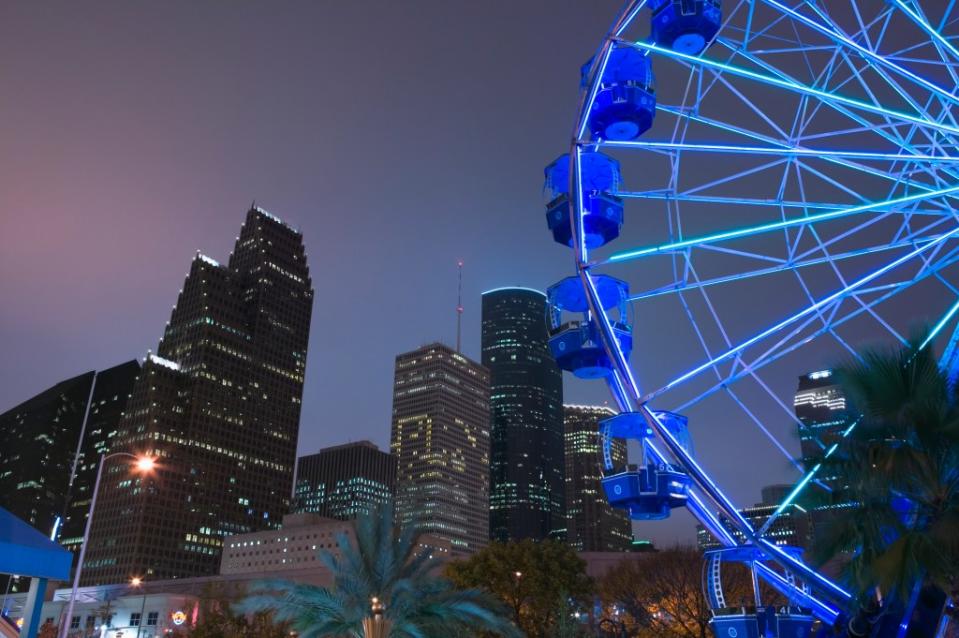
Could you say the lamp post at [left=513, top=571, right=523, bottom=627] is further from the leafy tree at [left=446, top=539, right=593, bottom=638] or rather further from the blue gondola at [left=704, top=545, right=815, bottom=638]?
the blue gondola at [left=704, top=545, right=815, bottom=638]

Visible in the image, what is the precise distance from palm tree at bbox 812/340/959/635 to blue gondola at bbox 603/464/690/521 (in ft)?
18.1

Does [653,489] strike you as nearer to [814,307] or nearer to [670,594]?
[814,307]

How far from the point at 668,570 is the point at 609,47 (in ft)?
139

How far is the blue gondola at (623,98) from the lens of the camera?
25.1 meters

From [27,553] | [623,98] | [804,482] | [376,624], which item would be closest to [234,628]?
[376,624]

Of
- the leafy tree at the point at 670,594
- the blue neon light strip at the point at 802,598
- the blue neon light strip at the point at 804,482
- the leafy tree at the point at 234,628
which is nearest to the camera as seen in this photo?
the blue neon light strip at the point at 804,482

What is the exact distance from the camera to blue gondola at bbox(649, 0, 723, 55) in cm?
2358

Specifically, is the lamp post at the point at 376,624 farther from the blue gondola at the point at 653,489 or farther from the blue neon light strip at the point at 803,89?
the blue neon light strip at the point at 803,89

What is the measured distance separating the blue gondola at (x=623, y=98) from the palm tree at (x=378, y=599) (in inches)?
551

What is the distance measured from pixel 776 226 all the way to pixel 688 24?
22.7 feet

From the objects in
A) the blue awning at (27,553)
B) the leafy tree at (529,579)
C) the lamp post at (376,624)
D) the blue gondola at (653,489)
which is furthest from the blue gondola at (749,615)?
the leafy tree at (529,579)

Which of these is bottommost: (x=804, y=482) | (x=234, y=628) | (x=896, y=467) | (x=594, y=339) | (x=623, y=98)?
(x=234, y=628)

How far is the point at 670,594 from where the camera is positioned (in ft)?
184

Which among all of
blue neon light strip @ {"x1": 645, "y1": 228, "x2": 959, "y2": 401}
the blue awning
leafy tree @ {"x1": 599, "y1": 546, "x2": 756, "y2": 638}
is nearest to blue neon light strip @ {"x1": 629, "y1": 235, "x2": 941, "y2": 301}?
blue neon light strip @ {"x1": 645, "y1": 228, "x2": 959, "y2": 401}
